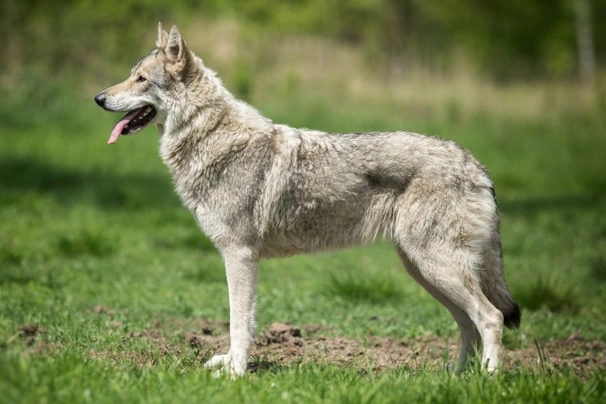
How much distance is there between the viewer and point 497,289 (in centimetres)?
582

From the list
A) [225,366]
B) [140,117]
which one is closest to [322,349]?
[225,366]

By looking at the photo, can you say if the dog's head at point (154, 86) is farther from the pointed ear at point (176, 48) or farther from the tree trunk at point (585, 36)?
the tree trunk at point (585, 36)

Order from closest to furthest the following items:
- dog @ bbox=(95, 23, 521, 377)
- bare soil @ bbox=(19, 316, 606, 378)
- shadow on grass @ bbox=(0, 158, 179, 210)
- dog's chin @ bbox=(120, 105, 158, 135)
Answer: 1. dog @ bbox=(95, 23, 521, 377)
2. bare soil @ bbox=(19, 316, 606, 378)
3. dog's chin @ bbox=(120, 105, 158, 135)
4. shadow on grass @ bbox=(0, 158, 179, 210)

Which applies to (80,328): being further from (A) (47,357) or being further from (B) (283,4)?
(B) (283,4)

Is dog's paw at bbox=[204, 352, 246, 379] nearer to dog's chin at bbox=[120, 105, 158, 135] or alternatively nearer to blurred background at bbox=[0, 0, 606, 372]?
blurred background at bbox=[0, 0, 606, 372]

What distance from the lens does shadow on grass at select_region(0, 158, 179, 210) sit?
41.1 ft

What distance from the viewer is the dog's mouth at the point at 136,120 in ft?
19.2

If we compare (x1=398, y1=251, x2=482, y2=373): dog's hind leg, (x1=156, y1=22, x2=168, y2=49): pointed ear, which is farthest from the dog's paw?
(x1=156, y1=22, x2=168, y2=49): pointed ear

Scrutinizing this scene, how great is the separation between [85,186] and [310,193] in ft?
26.7

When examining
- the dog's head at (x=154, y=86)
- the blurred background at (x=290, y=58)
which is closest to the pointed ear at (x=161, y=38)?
the dog's head at (x=154, y=86)

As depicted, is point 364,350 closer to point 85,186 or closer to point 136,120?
point 136,120

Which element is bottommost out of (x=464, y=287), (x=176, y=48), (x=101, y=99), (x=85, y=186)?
(x=85, y=186)

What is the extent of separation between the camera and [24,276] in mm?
8102

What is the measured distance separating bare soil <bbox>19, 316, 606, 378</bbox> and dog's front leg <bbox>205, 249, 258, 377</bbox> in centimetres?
23
